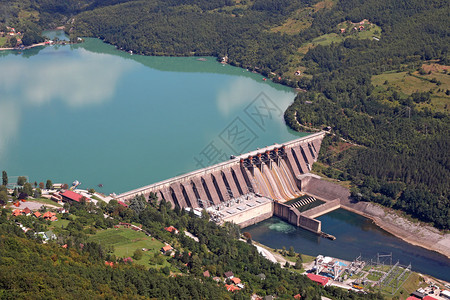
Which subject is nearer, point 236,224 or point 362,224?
point 236,224

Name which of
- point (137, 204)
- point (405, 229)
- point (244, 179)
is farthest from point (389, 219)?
point (137, 204)

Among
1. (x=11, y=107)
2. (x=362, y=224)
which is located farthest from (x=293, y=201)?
(x=11, y=107)

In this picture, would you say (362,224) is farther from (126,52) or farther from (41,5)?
(41,5)

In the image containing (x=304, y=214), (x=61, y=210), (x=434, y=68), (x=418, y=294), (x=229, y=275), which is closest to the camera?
(x=229, y=275)

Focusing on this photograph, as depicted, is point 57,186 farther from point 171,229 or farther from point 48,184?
point 171,229

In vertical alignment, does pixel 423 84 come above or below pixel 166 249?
above
